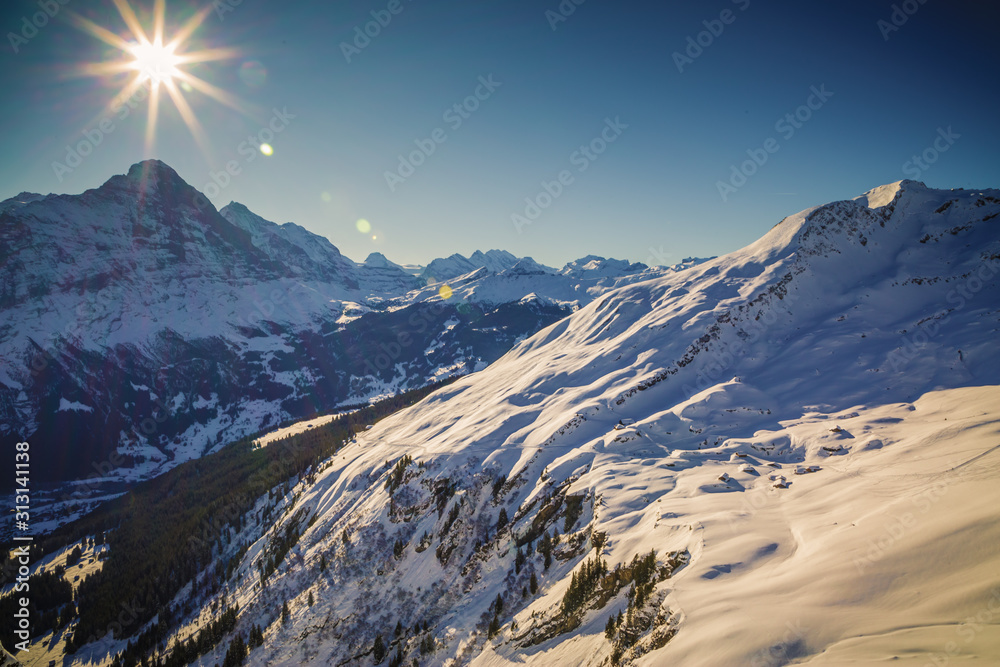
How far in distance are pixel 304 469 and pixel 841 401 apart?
3467 inches

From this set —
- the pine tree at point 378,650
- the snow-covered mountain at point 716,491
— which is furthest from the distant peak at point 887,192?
the pine tree at point 378,650

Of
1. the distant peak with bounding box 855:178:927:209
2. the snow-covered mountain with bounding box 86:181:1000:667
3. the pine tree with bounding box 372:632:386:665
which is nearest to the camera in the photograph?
the snow-covered mountain with bounding box 86:181:1000:667

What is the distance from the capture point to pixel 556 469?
2969cm

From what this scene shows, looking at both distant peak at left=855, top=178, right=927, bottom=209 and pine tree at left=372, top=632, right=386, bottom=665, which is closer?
pine tree at left=372, top=632, right=386, bottom=665

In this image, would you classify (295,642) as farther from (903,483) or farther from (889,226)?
(889,226)

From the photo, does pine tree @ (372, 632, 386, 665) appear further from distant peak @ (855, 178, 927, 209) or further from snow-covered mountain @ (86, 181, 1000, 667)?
distant peak @ (855, 178, 927, 209)

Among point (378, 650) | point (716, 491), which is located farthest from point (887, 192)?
point (378, 650)

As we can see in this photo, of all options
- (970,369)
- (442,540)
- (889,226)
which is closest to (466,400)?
(442,540)

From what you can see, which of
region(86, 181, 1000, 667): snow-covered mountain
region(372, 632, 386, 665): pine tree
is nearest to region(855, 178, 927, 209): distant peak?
region(86, 181, 1000, 667): snow-covered mountain

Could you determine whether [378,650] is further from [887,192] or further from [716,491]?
[887,192]

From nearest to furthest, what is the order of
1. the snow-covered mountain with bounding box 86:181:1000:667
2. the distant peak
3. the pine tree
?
the snow-covered mountain with bounding box 86:181:1000:667, the pine tree, the distant peak

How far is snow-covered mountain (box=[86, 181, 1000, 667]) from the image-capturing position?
10.9 m

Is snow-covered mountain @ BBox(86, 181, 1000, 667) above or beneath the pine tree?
above

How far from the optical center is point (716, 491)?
2083 cm
